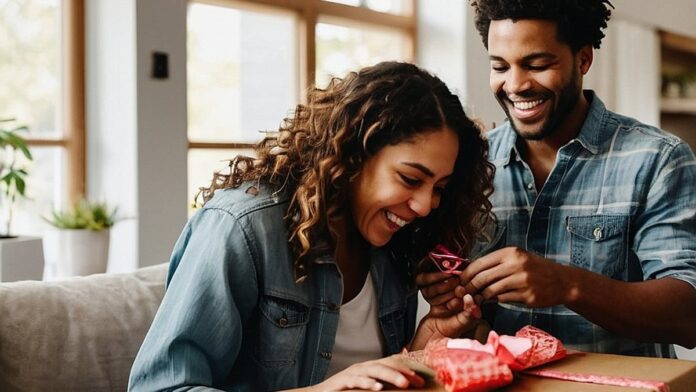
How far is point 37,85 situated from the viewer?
3.35m

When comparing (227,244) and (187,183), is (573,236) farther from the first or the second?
(187,183)

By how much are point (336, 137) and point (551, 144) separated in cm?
65

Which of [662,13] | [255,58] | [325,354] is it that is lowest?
[325,354]

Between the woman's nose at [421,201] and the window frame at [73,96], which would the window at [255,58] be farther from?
the woman's nose at [421,201]

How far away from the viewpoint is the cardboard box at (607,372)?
1151 millimetres

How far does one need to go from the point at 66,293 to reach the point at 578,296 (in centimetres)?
95

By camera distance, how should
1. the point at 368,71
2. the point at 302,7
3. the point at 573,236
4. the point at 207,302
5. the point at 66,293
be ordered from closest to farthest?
the point at 207,302
the point at 368,71
the point at 66,293
the point at 573,236
the point at 302,7

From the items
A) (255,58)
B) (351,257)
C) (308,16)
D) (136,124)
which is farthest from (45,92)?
(351,257)

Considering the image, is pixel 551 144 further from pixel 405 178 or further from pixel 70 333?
pixel 70 333

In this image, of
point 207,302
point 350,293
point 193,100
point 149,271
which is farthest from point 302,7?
point 207,302

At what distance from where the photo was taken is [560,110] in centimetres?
187

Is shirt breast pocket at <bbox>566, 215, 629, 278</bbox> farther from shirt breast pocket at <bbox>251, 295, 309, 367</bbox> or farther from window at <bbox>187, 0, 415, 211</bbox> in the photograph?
window at <bbox>187, 0, 415, 211</bbox>

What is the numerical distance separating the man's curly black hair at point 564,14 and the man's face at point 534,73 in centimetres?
1

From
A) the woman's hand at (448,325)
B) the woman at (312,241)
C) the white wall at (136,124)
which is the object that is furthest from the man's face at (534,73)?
the white wall at (136,124)
